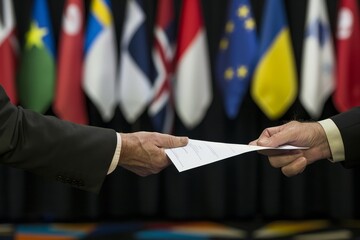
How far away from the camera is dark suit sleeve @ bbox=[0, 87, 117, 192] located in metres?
1.74

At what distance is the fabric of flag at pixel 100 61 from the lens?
326 centimetres

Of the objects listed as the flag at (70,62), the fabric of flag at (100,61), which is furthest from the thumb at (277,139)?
the flag at (70,62)

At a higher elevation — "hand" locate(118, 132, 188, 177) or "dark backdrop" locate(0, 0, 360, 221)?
"hand" locate(118, 132, 188, 177)

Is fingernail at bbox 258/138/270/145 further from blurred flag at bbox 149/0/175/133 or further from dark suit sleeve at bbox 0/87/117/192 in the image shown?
blurred flag at bbox 149/0/175/133

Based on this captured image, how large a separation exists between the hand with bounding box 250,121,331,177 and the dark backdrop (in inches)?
56.7

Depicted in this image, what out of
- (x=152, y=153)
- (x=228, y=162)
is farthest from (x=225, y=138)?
(x=152, y=153)

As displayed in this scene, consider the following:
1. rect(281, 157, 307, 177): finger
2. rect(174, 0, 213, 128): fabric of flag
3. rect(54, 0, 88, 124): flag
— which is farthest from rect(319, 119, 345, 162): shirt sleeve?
rect(54, 0, 88, 124): flag

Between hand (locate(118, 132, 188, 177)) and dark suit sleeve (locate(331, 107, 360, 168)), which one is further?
dark suit sleeve (locate(331, 107, 360, 168))

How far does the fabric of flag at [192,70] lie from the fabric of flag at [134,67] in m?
0.19

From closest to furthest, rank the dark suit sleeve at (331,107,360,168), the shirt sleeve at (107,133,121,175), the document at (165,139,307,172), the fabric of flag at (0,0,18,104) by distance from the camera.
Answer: the document at (165,139,307,172) → the shirt sleeve at (107,133,121,175) → the dark suit sleeve at (331,107,360,168) → the fabric of flag at (0,0,18,104)

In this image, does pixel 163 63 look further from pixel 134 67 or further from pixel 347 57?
pixel 347 57

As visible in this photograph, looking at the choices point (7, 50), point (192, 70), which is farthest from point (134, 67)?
point (7, 50)

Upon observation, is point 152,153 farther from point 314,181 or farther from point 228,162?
point 314,181

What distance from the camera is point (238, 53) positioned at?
10.9 feet
